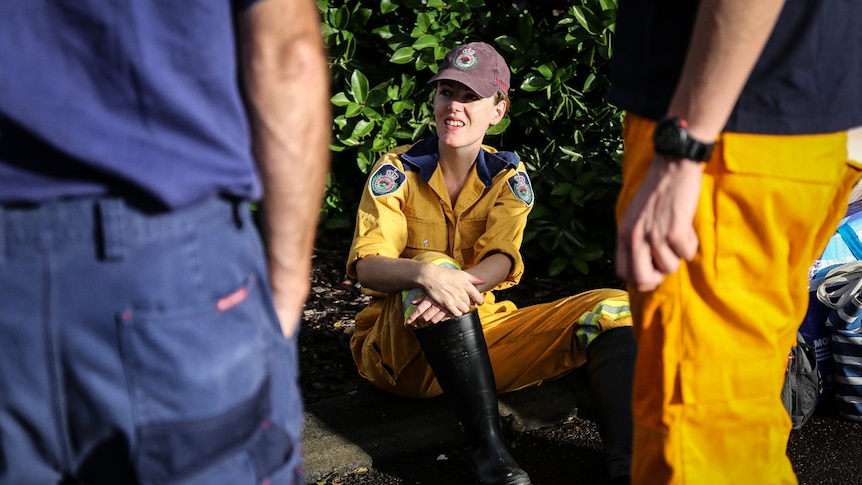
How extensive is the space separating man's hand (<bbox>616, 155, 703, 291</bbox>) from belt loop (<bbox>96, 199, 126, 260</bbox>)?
2.85 ft

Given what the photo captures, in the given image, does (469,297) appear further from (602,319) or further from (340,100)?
(340,100)

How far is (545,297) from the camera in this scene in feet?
14.4

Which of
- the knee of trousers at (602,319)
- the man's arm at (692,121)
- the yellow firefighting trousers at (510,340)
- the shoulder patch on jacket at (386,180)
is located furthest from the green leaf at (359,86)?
the man's arm at (692,121)

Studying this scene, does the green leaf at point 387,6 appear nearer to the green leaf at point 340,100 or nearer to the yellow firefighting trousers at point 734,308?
the green leaf at point 340,100

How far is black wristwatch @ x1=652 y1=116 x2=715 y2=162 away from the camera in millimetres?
1516

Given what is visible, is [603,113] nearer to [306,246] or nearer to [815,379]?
[815,379]

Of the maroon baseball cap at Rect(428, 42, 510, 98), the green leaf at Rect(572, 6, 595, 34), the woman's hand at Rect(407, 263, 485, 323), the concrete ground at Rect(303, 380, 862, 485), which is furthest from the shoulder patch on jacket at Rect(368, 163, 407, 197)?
the green leaf at Rect(572, 6, 595, 34)

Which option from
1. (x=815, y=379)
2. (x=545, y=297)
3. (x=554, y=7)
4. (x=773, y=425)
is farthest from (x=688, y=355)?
(x=554, y=7)

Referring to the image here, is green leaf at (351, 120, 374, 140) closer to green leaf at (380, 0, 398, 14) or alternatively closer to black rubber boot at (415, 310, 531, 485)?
green leaf at (380, 0, 398, 14)

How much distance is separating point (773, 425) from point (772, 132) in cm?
55

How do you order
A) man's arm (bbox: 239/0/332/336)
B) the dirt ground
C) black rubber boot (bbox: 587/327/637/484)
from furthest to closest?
the dirt ground < black rubber boot (bbox: 587/327/637/484) < man's arm (bbox: 239/0/332/336)

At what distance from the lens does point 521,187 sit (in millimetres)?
3396

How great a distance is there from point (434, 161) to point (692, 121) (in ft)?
6.35

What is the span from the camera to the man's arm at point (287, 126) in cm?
127
